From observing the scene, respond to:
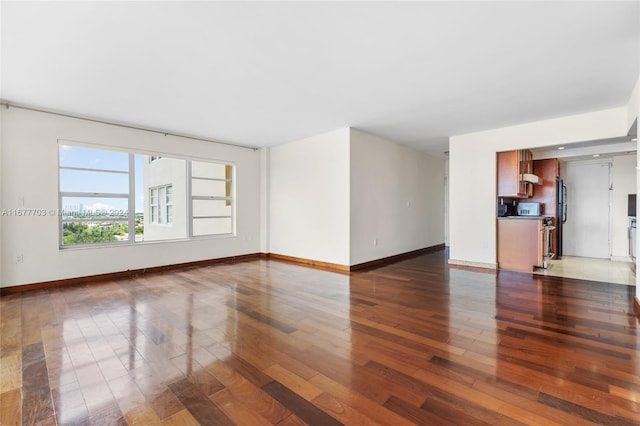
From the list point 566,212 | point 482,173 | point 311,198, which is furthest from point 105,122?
point 566,212

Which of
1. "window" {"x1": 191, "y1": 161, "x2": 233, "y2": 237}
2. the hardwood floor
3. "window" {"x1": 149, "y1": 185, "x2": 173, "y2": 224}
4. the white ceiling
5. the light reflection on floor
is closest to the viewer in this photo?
the hardwood floor

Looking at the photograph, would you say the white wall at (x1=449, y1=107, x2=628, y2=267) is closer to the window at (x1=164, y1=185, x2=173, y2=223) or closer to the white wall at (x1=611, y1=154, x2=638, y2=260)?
the white wall at (x1=611, y1=154, x2=638, y2=260)

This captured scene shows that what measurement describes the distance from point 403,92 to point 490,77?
0.92m

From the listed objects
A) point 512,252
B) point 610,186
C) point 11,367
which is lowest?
point 11,367

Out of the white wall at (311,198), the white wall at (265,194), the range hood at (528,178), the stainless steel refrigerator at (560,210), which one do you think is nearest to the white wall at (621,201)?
the stainless steel refrigerator at (560,210)

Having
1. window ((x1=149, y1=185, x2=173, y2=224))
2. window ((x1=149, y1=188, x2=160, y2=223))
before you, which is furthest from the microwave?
window ((x1=149, y1=188, x2=160, y2=223))

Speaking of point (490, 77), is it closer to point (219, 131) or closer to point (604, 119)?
point (604, 119)

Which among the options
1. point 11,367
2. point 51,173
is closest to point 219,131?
point 51,173

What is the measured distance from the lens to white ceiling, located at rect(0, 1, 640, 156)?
2.21 m

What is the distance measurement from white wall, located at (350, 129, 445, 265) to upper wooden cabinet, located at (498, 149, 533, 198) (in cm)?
192

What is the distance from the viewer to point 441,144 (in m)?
6.58

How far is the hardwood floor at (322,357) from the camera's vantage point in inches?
63.1

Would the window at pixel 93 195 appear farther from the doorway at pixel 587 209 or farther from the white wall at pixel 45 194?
the doorway at pixel 587 209

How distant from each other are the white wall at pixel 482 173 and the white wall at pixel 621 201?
262 cm
